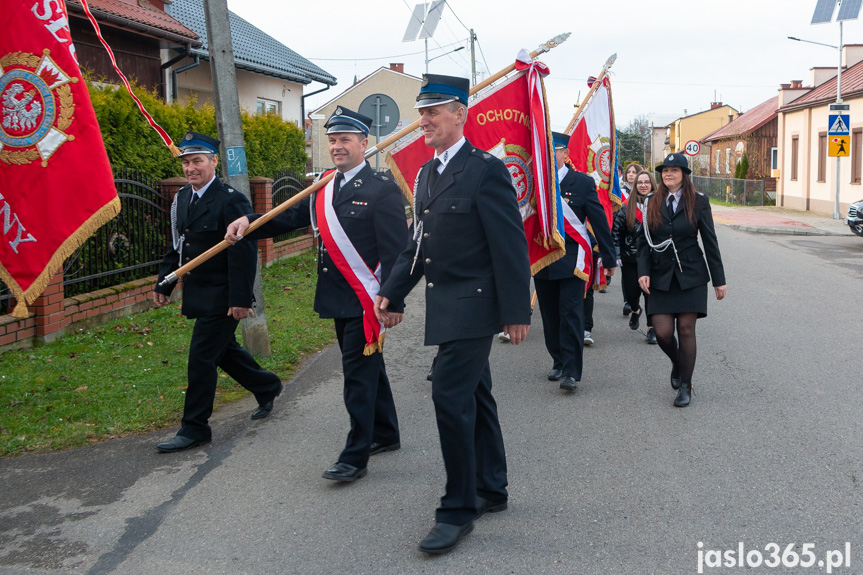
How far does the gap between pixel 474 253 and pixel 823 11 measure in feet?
96.2

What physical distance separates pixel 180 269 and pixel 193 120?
27.0 ft

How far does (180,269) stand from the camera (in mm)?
5277

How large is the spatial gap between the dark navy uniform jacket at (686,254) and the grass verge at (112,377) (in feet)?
10.7

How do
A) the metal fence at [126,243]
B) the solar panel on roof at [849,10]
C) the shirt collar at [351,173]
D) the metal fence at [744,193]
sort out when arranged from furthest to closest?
the metal fence at [744,193] → the solar panel on roof at [849,10] → the metal fence at [126,243] → the shirt collar at [351,173]

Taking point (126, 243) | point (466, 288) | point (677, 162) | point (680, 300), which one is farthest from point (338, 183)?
point (126, 243)

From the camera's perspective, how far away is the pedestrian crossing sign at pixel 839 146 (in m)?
24.4

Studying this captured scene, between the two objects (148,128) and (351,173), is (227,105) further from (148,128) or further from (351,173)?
(148,128)

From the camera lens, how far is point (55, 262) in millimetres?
5039

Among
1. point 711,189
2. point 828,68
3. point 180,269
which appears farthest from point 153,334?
point 711,189

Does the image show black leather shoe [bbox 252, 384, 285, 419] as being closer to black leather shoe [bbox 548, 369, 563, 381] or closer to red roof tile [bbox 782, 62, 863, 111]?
black leather shoe [bbox 548, 369, 563, 381]

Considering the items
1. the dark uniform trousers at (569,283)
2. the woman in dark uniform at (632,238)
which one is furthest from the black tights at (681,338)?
the woman in dark uniform at (632,238)

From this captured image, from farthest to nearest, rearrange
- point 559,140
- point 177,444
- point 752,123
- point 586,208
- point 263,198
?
point 752,123
point 263,198
point 559,140
point 586,208
point 177,444

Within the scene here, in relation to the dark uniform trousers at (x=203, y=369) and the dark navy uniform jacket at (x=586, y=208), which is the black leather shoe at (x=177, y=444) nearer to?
the dark uniform trousers at (x=203, y=369)

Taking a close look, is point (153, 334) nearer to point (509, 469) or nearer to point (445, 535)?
point (509, 469)
